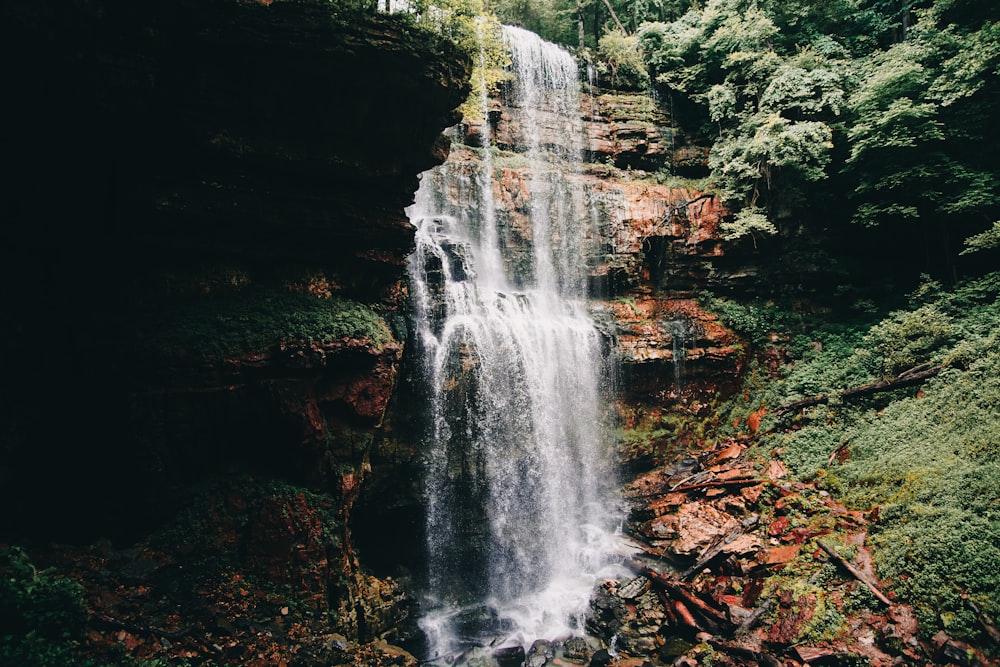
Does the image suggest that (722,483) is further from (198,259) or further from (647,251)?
(198,259)

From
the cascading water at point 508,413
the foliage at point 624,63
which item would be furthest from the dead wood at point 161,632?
the foliage at point 624,63

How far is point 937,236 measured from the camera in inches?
568

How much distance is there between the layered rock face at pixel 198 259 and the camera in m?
6.99

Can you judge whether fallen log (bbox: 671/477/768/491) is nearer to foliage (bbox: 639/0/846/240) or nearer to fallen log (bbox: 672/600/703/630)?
fallen log (bbox: 672/600/703/630)

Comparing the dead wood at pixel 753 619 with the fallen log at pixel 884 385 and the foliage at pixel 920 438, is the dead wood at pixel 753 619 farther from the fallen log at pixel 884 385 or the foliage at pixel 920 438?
the fallen log at pixel 884 385

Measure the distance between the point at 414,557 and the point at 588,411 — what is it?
6.04 meters

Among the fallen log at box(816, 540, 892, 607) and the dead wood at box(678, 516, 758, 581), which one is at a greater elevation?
the fallen log at box(816, 540, 892, 607)

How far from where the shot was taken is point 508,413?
493 inches

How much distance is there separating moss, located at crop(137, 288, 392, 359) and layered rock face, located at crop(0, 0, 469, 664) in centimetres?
4

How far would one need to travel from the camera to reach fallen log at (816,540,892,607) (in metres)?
7.70

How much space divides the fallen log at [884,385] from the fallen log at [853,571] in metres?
5.18

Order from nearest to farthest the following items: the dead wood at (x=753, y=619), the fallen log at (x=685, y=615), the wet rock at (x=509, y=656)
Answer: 1. the dead wood at (x=753, y=619)
2. the fallen log at (x=685, y=615)
3. the wet rock at (x=509, y=656)

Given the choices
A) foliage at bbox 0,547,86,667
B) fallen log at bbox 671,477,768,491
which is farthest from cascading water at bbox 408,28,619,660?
foliage at bbox 0,547,86,667

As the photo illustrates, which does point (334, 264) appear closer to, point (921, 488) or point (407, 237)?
point (407, 237)
